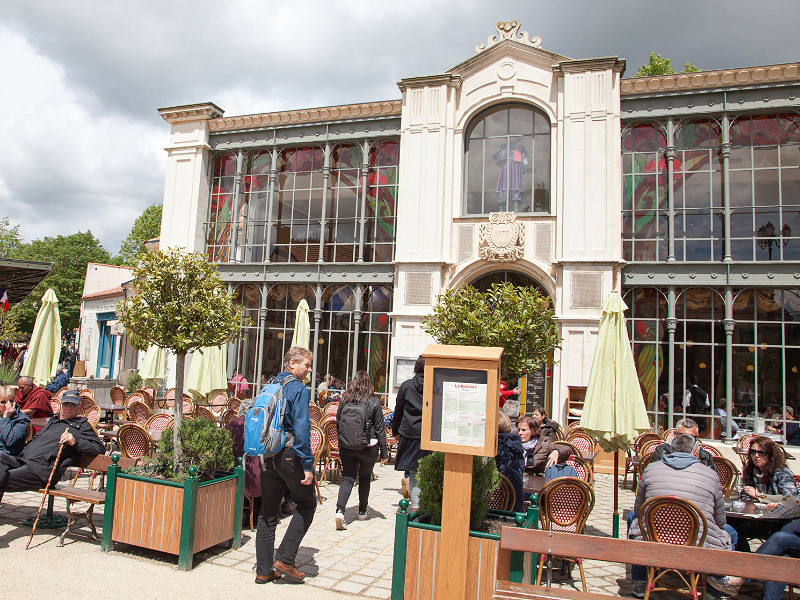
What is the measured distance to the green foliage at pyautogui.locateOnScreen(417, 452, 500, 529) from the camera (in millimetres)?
4117

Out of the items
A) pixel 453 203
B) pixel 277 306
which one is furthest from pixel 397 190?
pixel 277 306

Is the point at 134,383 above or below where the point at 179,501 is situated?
above

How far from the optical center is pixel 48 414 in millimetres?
9070

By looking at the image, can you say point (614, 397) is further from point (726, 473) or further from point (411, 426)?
point (411, 426)

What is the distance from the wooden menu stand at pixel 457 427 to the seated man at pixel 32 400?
7.62 metres

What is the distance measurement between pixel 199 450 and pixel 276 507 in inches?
40.3

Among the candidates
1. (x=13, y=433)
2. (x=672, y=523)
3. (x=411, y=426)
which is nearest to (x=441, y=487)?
(x=672, y=523)

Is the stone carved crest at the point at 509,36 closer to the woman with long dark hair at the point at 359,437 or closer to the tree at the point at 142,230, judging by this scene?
the woman with long dark hair at the point at 359,437

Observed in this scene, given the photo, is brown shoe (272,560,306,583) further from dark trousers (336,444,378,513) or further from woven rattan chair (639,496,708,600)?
woven rattan chair (639,496,708,600)

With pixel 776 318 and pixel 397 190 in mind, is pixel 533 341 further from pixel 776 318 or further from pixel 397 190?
pixel 397 190

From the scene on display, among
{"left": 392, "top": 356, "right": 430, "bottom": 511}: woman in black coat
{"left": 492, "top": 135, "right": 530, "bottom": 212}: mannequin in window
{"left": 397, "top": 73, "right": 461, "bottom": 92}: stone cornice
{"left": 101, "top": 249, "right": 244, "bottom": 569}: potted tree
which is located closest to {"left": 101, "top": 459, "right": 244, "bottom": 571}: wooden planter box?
{"left": 101, "top": 249, "right": 244, "bottom": 569}: potted tree

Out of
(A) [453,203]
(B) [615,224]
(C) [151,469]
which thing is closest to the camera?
(C) [151,469]

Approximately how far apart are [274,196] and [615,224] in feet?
32.7

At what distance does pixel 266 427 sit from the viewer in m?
4.68
